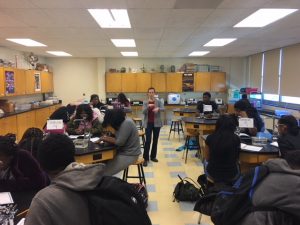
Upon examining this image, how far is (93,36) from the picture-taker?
5.72 m

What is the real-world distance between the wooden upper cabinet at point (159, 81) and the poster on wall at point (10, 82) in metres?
4.83

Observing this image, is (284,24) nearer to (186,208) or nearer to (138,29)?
(138,29)

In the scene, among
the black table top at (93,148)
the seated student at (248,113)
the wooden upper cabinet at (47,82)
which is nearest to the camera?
the black table top at (93,148)

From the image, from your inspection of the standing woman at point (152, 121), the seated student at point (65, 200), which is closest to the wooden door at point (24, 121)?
the standing woman at point (152, 121)

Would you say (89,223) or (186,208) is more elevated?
(89,223)

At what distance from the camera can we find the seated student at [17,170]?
6.67 feet

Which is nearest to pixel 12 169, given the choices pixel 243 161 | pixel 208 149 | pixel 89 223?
pixel 89 223

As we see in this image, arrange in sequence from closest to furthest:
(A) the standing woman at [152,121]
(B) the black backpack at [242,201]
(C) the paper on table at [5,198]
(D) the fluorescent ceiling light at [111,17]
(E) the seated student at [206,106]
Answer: (B) the black backpack at [242,201] → (C) the paper on table at [5,198] → (D) the fluorescent ceiling light at [111,17] → (A) the standing woman at [152,121] → (E) the seated student at [206,106]

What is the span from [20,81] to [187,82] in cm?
575

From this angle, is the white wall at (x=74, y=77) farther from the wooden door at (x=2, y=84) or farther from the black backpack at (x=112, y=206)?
the black backpack at (x=112, y=206)

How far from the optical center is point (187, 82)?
1016cm

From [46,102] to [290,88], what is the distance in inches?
306

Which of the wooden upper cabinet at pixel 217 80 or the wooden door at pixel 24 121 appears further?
the wooden upper cabinet at pixel 217 80

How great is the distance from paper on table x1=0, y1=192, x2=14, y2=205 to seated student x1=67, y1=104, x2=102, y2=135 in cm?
220
